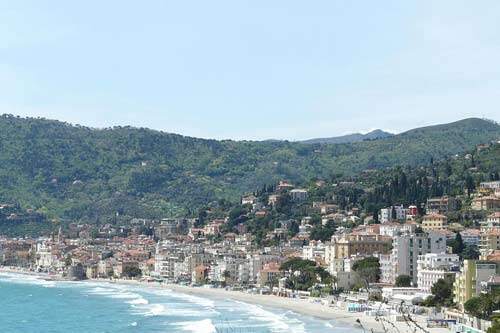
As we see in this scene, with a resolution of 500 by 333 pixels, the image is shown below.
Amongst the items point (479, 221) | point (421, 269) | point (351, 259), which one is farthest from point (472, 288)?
point (479, 221)

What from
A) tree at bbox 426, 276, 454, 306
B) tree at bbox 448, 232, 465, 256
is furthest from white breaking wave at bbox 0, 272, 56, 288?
tree at bbox 426, 276, 454, 306

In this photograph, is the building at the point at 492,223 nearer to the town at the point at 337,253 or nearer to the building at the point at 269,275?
the town at the point at 337,253

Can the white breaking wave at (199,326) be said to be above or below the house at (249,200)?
below

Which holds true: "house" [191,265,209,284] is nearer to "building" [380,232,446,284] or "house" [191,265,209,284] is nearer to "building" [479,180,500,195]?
"building" [479,180,500,195]

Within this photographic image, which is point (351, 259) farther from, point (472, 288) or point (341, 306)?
point (472, 288)

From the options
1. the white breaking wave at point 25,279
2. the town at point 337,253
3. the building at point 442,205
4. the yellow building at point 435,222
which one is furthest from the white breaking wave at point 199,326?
the white breaking wave at point 25,279

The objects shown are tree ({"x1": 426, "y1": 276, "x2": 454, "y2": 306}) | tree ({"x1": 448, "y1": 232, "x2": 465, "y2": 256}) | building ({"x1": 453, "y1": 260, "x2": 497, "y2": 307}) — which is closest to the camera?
building ({"x1": 453, "y1": 260, "x2": 497, "y2": 307})
